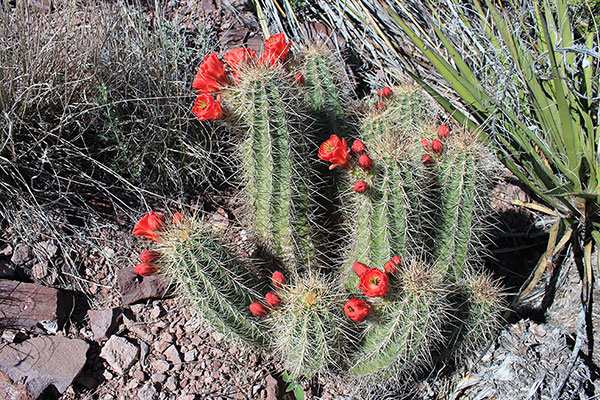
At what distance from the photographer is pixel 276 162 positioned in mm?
2162

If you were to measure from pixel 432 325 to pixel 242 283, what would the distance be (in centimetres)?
83

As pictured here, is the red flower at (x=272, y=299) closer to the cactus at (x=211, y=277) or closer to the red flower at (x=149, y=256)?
the cactus at (x=211, y=277)

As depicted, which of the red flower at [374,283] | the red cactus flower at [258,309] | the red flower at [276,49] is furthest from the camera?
the red flower at [276,49]

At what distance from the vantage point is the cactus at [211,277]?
1.91m

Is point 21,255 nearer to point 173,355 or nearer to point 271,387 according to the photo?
point 173,355

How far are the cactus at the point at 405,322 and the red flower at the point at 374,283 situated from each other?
3.7 inches

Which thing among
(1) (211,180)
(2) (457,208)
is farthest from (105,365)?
(2) (457,208)

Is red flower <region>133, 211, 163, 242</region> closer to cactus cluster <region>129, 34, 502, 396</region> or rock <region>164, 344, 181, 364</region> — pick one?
cactus cluster <region>129, 34, 502, 396</region>

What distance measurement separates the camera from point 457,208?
2.22 meters

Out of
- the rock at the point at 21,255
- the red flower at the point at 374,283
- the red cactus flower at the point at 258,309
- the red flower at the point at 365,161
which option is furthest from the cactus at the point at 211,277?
the rock at the point at 21,255

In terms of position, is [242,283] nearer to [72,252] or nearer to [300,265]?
[300,265]

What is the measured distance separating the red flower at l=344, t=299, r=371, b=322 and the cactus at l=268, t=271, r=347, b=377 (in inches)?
3.5

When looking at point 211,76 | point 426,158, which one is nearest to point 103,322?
point 211,76

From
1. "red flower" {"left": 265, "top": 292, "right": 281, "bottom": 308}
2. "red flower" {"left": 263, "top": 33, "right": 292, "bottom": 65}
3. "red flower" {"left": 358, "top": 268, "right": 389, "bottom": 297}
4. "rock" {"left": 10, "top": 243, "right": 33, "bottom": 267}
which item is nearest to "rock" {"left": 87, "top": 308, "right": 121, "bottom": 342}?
"rock" {"left": 10, "top": 243, "right": 33, "bottom": 267}
